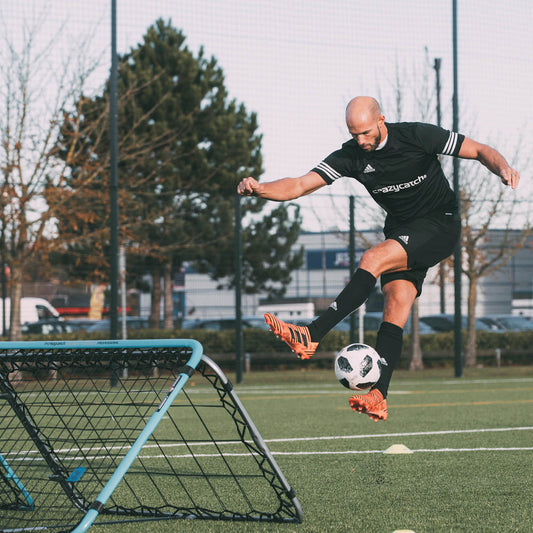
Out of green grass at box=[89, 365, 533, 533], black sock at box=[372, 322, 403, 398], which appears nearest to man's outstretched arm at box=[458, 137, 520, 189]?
black sock at box=[372, 322, 403, 398]

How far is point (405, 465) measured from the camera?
5828mm

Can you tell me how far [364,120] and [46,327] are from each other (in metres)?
21.4

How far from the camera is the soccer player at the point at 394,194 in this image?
4820 mm

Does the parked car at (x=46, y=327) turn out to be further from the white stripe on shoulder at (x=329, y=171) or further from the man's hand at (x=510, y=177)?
the man's hand at (x=510, y=177)

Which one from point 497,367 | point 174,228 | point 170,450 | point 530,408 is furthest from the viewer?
point 497,367

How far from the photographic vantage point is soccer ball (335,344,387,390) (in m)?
4.82

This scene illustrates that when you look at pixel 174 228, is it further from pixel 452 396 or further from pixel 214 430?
pixel 214 430

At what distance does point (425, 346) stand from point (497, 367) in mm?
2097

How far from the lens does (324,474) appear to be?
5582 millimetres

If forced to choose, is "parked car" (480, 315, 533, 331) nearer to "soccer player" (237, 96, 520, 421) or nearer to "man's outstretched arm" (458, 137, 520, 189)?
"soccer player" (237, 96, 520, 421)

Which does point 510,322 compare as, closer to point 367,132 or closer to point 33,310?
point 33,310

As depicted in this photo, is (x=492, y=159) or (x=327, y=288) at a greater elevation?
(x=492, y=159)

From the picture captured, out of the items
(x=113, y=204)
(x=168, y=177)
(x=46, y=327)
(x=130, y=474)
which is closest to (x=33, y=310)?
(x=46, y=327)

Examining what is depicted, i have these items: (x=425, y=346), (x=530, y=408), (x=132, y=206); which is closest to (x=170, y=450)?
(x=530, y=408)
